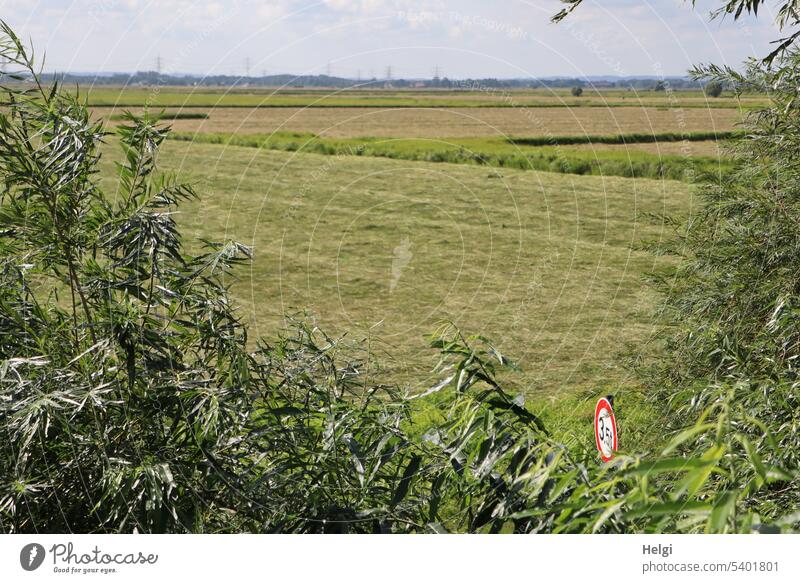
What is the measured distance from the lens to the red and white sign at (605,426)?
1.37 m

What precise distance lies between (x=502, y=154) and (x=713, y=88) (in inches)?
293

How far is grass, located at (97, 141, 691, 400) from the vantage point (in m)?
3.62

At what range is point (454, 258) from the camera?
6.84m

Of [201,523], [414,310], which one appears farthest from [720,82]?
[414,310]

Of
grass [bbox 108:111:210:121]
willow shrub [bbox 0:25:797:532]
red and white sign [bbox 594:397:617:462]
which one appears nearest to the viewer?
willow shrub [bbox 0:25:797:532]

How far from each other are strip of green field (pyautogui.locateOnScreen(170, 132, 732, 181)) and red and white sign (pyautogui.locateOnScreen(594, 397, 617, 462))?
299cm

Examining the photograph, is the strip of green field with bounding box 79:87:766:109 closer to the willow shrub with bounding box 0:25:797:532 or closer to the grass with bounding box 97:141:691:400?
the willow shrub with bounding box 0:25:797:532

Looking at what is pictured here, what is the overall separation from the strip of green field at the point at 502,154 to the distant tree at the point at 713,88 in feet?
5.33

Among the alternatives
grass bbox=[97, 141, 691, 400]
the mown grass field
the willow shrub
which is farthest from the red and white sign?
the mown grass field

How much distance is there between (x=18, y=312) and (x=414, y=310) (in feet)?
10.9

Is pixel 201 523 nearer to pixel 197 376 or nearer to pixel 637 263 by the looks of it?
pixel 197 376

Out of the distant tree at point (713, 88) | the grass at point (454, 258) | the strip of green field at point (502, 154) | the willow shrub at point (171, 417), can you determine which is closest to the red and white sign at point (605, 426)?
the willow shrub at point (171, 417)

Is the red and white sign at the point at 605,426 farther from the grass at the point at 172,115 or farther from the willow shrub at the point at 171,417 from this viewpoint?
the grass at the point at 172,115

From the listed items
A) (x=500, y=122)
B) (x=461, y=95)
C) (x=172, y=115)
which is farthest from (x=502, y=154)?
(x=461, y=95)
